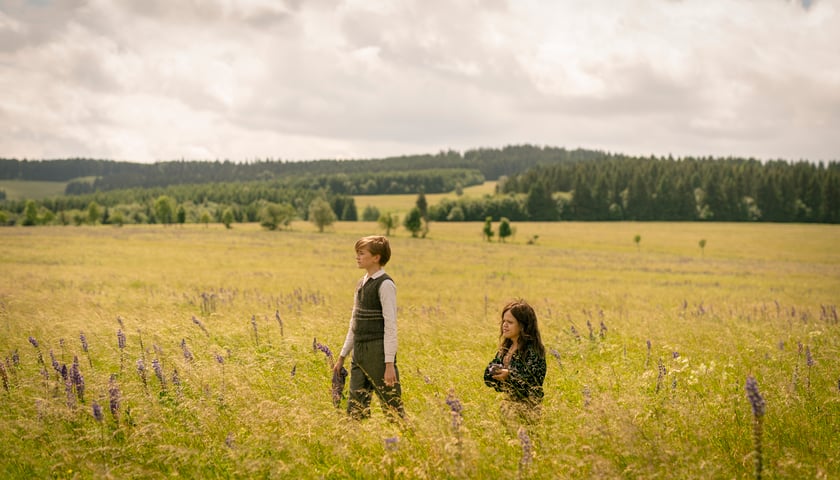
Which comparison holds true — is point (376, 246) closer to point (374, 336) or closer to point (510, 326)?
point (374, 336)

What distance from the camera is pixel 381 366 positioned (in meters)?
5.16

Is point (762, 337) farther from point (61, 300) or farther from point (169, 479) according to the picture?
point (61, 300)

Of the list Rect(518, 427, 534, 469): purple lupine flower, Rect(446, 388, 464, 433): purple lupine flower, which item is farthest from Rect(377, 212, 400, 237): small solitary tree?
Rect(518, 427, 534, 469): purple lupine flower

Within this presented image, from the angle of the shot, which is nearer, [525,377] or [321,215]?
[525,377]

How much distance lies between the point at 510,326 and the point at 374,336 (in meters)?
1.54

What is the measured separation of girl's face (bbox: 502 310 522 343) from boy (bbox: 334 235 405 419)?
3.96ft

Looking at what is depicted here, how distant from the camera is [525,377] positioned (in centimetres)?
487

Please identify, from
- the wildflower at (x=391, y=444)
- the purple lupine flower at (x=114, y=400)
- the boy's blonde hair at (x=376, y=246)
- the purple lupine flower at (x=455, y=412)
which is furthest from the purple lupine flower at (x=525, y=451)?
the purple lupine flower at (x=114, y=400)

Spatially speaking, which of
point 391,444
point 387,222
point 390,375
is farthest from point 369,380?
point 387,222

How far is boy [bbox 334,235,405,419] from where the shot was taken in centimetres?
505

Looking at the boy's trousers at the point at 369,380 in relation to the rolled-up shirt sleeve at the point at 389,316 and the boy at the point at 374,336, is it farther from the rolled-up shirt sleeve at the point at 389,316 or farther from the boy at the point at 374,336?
the rolled-up shirt sleeve at the point at 389,316

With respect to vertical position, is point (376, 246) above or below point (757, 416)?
above

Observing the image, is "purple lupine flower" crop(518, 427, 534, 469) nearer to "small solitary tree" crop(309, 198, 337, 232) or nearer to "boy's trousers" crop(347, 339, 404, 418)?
"boy's trousers" crop(347, 339, 404, 418)

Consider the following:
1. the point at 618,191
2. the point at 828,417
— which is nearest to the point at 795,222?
the point at 618,191
